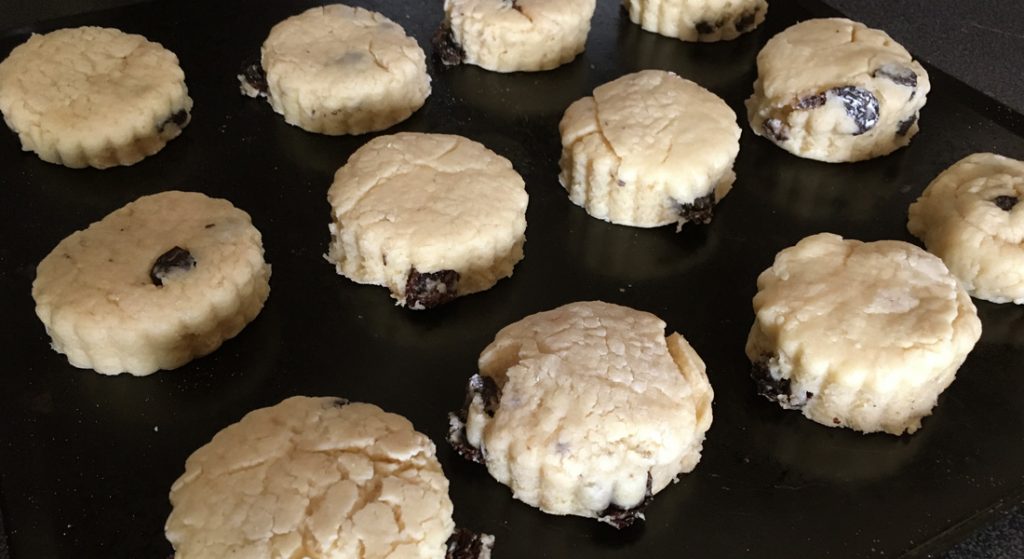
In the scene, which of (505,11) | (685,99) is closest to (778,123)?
(685,99)

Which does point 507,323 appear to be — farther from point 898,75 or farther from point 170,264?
point 898,75

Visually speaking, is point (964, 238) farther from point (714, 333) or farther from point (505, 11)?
point (505, 11)

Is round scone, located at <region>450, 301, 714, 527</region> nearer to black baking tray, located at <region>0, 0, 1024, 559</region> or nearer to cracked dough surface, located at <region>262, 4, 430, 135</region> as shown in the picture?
black baking tray, located at <region>0, 0, 1024, 559</region>

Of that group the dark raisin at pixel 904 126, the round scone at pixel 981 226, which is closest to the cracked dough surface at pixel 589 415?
the round scone at pixel 981 226

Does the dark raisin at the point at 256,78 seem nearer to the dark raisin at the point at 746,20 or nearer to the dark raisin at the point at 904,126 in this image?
the dark raisin at the point at 746,20

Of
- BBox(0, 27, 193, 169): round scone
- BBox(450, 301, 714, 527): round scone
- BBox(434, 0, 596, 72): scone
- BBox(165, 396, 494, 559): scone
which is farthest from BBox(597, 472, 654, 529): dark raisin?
BBox(0, 27, 193, 169): round scone

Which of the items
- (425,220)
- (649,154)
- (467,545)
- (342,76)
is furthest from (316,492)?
(342,76)
